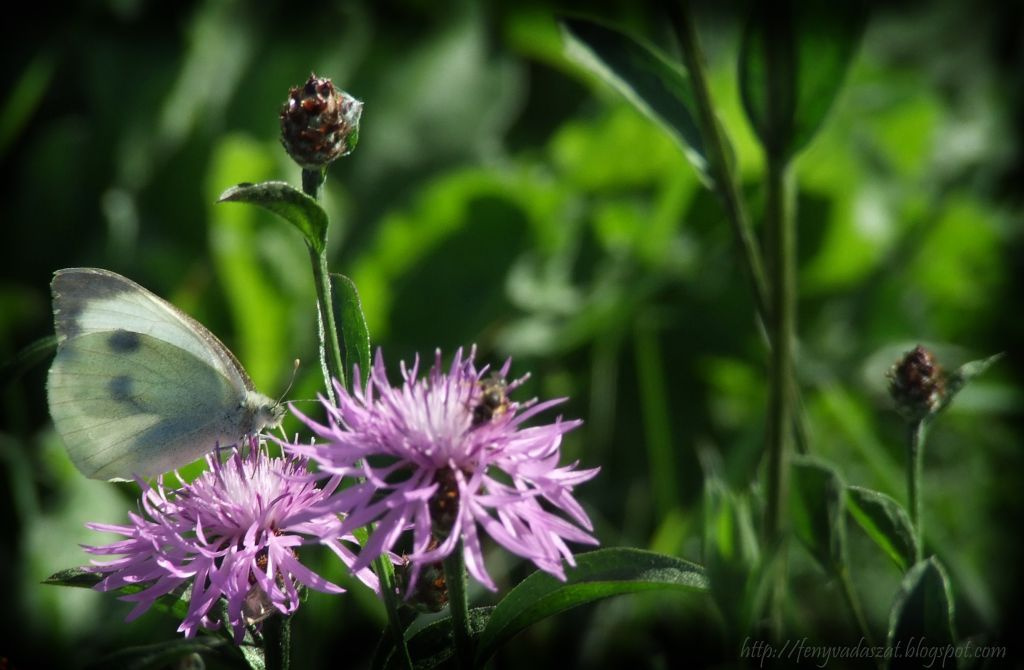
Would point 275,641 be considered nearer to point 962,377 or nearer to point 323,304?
point 323,304

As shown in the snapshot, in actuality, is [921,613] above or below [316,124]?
below

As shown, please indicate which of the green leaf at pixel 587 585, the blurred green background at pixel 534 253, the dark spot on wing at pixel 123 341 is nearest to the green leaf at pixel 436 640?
the green leaf at pixel 587 585

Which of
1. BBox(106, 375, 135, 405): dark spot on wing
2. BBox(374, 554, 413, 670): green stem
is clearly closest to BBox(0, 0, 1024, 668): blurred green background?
BBox(106, 375, 135, 405): dark spot on wing

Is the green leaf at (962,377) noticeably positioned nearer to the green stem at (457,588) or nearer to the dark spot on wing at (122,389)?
the green stem at (457,588)

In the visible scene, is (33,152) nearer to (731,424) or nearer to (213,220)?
(213,220)

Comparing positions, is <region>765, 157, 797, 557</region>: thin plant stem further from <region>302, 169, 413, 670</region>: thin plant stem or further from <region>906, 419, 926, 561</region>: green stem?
<region>302, 169, 413, 670</region>: thin plant stem

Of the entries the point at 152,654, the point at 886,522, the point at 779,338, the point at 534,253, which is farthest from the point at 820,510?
the point at 534,253
